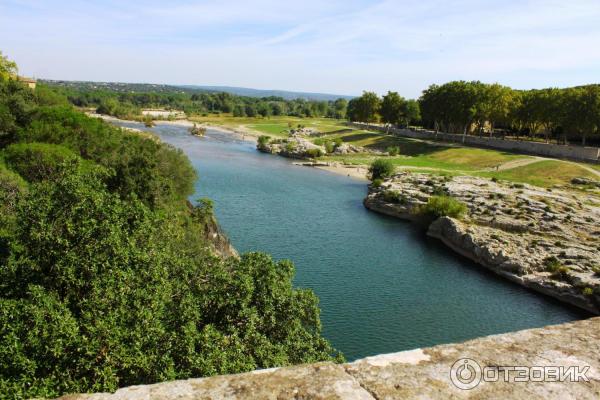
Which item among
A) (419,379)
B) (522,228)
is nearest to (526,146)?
(522,228)

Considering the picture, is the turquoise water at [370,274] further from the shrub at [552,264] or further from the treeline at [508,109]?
the treeline at [508,109]

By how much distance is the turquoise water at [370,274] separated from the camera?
3288cm

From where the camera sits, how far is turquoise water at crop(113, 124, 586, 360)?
3288cm

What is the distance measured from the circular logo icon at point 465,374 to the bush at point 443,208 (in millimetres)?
55257

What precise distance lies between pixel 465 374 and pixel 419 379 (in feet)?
2.03

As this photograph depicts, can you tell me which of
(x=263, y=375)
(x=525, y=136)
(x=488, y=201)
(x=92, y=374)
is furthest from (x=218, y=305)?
(x=525, y=136)

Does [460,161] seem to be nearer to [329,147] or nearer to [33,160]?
[329,147]

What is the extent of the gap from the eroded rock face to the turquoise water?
1795 mm

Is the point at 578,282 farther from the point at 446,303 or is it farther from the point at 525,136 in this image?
the point at 525,136

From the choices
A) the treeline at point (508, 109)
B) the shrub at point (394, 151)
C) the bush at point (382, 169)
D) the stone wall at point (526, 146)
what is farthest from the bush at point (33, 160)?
the treeline at point (508, 109)

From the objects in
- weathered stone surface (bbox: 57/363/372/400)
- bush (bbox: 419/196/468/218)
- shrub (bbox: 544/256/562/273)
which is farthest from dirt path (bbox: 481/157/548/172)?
weathered stone surface (bbox: 57/363/372/400)

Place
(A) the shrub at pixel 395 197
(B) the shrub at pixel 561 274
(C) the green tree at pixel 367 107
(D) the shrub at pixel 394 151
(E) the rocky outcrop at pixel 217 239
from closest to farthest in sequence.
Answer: (E) the rocky outcrop at pixel 217 239 → (B) the shrub at pixel 561 274 → (A) the shrub at pixel 395 197 → (D) the shrub at pixel 394 151 → (C) the green tree at pixel 367 107

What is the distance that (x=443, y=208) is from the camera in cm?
5969

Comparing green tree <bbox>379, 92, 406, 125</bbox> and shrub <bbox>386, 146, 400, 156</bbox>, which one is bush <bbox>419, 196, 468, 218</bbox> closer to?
shrub <bbox>386, 146, 400, 156</bbox>
